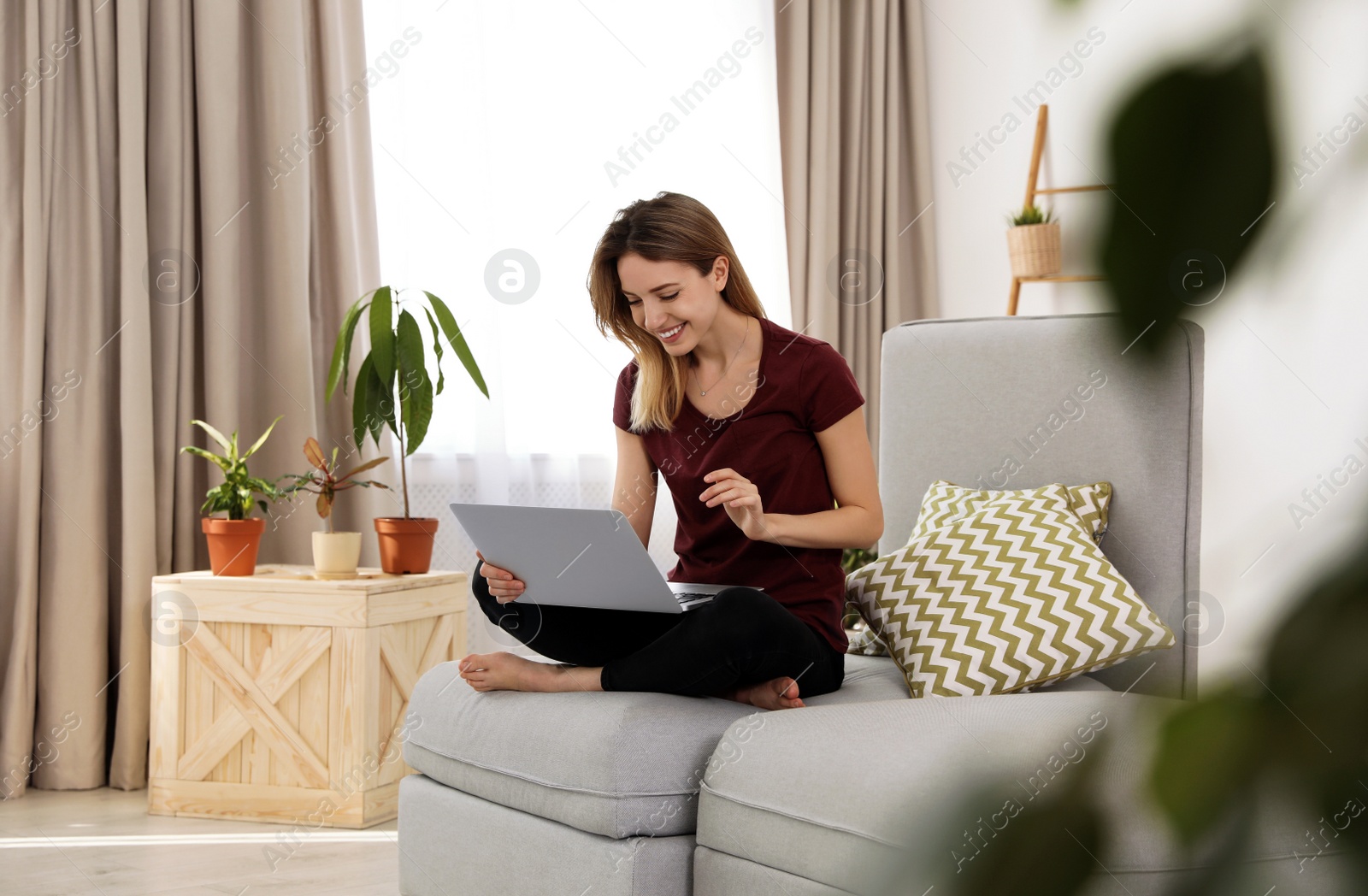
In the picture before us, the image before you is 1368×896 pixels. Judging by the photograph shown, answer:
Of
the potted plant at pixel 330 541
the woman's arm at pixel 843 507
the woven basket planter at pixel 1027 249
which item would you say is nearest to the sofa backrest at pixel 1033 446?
the woman's arm at pixel 843 507

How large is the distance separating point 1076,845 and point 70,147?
2.95 meters

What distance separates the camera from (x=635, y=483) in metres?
2.02

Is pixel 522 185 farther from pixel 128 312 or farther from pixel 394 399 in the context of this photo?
pixel 128 312

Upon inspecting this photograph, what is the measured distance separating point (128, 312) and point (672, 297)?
145 cm

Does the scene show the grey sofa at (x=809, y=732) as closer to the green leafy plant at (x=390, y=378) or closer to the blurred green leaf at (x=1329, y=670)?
the blurred green leaf at (x=1329, y=670)

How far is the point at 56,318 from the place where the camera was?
256cm

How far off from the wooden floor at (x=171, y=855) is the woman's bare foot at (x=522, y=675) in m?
0.49

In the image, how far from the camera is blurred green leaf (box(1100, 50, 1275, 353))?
103 mm

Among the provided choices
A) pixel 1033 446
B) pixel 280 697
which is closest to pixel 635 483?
pixel 1033 446

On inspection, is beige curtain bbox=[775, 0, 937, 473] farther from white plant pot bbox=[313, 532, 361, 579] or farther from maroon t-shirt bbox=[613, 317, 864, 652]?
maroon t-shirt bbox=[613, 317, 864, 652]

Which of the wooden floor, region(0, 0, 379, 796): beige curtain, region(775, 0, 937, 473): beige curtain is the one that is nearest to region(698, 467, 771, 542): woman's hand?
the wooden floor

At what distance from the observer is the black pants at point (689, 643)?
1.55m

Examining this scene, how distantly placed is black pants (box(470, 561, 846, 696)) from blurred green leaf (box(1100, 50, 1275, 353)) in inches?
57.3

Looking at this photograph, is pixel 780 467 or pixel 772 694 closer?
pixel 772 694
